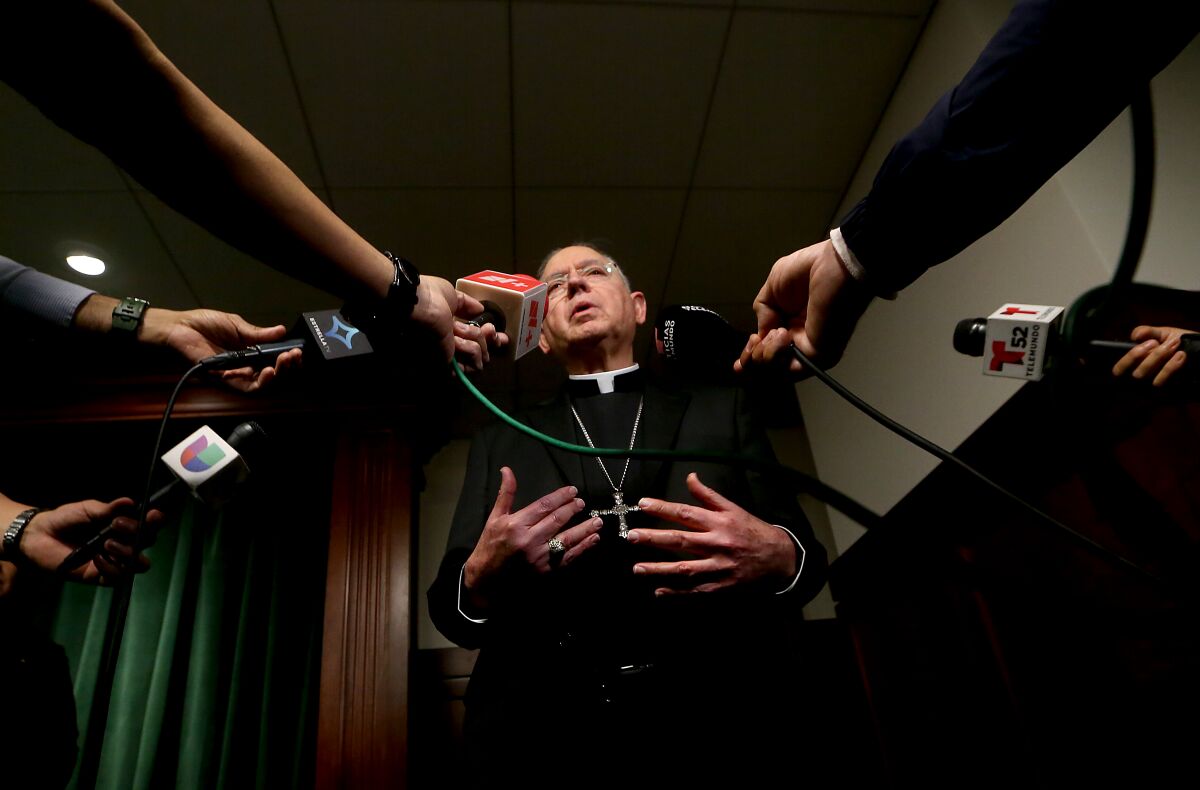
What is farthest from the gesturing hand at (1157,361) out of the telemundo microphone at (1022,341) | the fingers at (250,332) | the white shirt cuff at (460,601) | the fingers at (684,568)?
the fingers at (250,332)

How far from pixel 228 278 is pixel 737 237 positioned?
195 centimetres

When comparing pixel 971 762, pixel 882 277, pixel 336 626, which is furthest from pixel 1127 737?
pixel 336 626

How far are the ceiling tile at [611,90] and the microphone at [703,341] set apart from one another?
3.83 feet

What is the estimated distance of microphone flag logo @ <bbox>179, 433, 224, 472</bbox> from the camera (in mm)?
911

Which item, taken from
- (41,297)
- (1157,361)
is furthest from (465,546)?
(1157,361)

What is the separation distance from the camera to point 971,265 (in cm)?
159

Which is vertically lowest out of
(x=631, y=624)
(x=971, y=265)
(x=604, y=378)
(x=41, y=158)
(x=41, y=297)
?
(x=631, y=624)

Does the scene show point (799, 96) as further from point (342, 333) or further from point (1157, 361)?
point (342, 333)

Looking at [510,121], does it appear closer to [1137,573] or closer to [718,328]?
[718,328]

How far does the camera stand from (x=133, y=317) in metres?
1.13

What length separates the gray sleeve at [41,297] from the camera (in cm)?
113

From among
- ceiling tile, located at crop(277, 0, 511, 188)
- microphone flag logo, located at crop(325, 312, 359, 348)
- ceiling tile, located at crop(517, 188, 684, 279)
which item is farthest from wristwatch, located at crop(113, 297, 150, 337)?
ceiling tile, located at crop(517, 188, 684, 279)

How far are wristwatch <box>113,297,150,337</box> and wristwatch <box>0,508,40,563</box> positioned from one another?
15.6 inches

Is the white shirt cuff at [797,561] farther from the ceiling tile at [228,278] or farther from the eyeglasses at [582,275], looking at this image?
the ceiling tile at [228,278]
